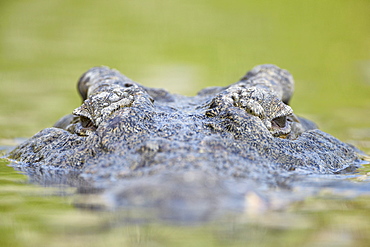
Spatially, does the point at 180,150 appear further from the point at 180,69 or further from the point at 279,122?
the point at 180,69

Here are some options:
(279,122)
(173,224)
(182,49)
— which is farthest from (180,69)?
(173,224)

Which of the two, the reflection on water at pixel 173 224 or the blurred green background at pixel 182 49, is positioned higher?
the blurred green background at pixel 182 49

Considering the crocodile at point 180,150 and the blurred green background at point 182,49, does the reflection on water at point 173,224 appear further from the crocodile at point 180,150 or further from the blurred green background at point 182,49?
the blurred green background at point 182,49

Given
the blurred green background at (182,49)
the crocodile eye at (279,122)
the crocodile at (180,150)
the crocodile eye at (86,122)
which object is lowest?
the crocodile at (180,150)

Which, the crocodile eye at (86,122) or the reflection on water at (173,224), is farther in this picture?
the crocodile eye at (86,122)

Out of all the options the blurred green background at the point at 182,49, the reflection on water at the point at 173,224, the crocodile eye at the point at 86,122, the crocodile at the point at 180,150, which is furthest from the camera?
the blurred green background at the point at 182,49

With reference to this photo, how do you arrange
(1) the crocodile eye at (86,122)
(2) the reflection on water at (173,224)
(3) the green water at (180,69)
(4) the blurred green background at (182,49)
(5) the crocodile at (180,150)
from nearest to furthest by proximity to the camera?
1. (2) the reflection on water at (173,224)
2. (3) the green water at (180,69)
3. (5) the crocodile at (180,150)
4. (1) the crocodile eye at (86,122)
5. (4) the blurred green background at (182,49)

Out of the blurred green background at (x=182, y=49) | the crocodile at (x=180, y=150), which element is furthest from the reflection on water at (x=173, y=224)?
the blurred green background at (x=182, y=49)
